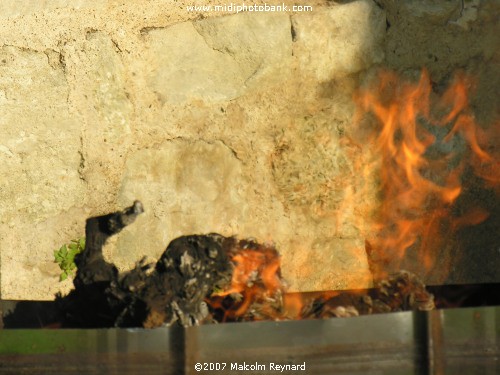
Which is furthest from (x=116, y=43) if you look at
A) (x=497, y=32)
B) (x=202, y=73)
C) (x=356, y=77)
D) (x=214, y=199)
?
(x=497, y=32)

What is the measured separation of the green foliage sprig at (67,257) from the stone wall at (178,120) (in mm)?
35

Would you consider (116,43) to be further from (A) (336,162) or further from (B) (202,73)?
(A) (336,162)

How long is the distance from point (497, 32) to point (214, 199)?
51.0 inches

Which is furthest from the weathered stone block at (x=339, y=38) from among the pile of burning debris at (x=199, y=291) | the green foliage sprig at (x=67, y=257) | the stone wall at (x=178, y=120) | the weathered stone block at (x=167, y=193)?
the green foliage sprig at (x=67, y=257)

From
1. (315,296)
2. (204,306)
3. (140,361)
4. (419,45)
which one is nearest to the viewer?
(140,361)

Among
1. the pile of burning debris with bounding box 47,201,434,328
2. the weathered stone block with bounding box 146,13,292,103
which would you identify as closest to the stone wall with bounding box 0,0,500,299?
the weathered stone block with bounding box 146,13,292,103

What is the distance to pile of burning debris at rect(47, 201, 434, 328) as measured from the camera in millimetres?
3049

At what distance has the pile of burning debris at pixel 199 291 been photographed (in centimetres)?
305

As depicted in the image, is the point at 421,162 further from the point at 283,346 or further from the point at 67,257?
the point at 67,257

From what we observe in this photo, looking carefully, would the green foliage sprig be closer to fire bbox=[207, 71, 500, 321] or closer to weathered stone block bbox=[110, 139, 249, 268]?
Answer: weathered stone block bbox=[110, 139, 249, 268]

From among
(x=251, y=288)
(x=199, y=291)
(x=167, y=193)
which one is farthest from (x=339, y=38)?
(x=199, y=291)

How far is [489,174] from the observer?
12.6 ft

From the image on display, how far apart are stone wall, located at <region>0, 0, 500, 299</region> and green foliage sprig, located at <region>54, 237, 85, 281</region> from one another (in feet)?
0.12

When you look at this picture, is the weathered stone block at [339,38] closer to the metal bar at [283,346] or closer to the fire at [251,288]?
the fire at [251,288]
